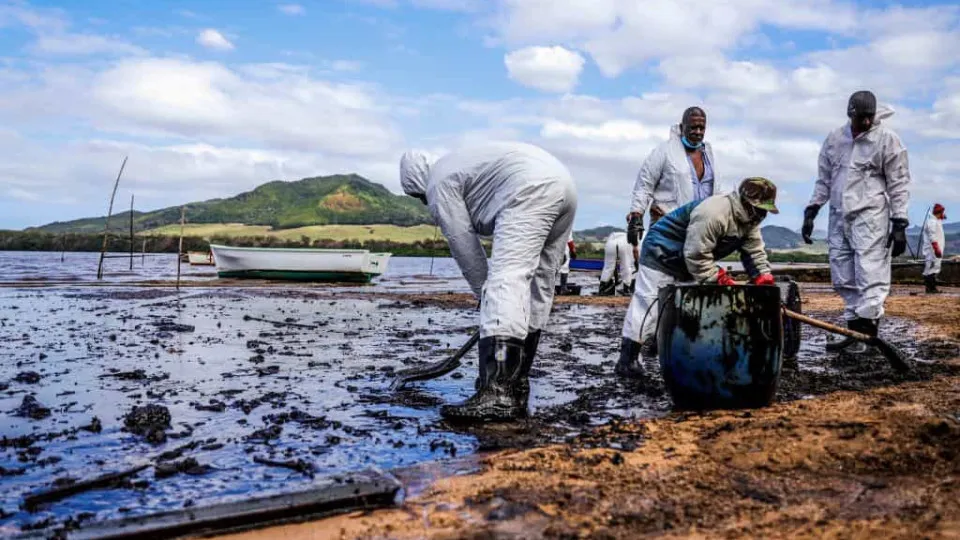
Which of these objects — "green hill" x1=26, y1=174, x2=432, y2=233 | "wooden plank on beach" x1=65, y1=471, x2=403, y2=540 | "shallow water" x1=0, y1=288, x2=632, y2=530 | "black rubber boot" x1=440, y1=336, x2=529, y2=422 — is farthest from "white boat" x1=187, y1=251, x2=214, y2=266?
"green hill" x1=26, y1=174, x2=432, y2=233

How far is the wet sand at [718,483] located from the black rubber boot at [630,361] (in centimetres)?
160

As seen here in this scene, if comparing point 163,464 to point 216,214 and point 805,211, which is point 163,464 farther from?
point 216,214

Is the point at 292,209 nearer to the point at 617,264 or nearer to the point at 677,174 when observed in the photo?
the point at 617,264

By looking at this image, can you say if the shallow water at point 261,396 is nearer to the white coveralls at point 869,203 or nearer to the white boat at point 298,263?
the white coveralls at point 869,203

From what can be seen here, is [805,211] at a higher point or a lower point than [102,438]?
higher

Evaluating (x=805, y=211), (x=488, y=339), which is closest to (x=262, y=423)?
(x=488, y=339)

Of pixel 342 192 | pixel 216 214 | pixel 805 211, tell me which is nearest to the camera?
pixel 805 211

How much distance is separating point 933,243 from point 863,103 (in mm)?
12672

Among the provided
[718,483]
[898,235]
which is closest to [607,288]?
[898,235]

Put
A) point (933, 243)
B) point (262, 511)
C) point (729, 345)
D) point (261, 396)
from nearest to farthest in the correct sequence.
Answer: point (262, 511) → point (729, 345) → point (261, 396) → point (933, 243)

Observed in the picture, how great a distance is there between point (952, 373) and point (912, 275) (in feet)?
62.6

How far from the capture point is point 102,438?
4.08m

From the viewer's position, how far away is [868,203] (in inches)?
272

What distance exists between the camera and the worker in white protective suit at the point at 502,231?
4.52 metres
